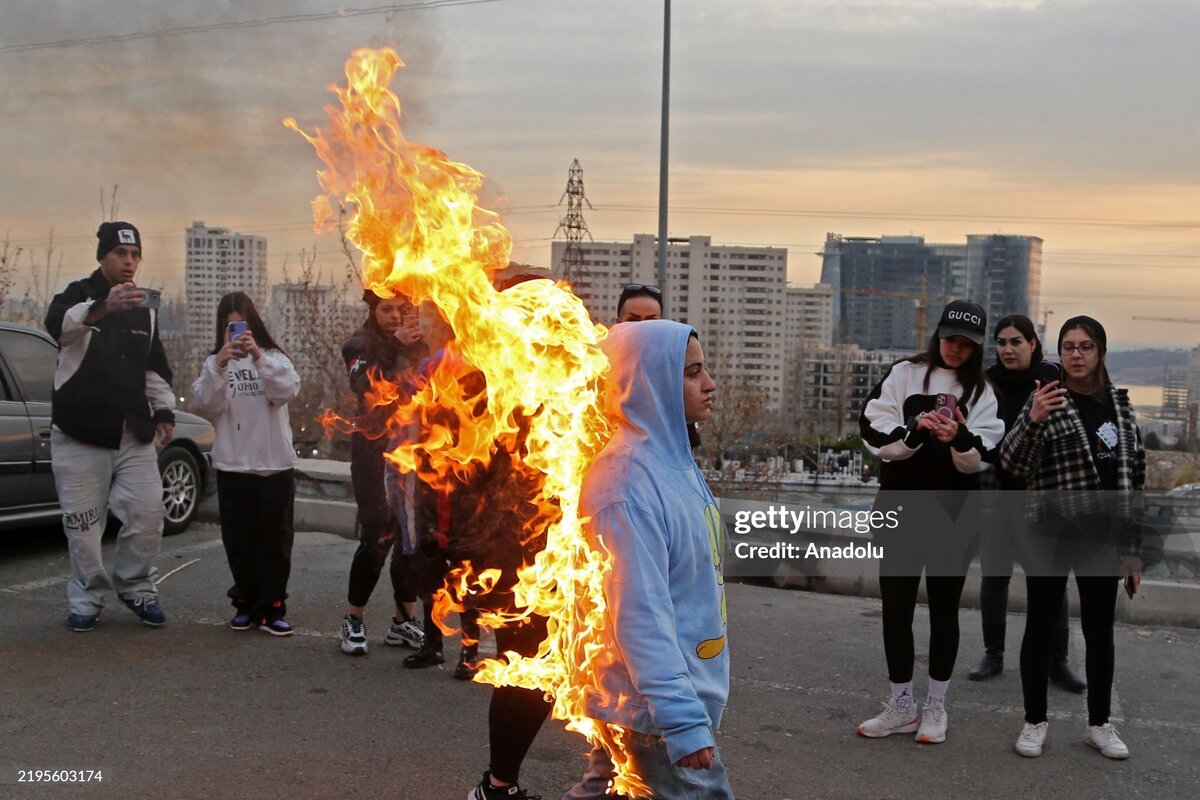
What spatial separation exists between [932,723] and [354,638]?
3.09 metres

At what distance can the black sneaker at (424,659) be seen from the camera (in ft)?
18.7

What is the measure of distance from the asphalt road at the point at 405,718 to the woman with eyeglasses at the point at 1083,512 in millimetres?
289

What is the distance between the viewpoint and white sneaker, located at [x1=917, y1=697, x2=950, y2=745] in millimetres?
4930

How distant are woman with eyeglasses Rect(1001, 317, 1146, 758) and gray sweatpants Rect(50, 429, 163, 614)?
480 cm

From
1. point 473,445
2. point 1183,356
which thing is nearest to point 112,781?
point 473,445

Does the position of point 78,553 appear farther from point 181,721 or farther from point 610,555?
point 610,555

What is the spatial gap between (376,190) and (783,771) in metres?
2.95

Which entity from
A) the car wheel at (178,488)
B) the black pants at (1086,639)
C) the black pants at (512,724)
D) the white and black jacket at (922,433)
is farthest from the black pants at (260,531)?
the black pants at (1086,639)

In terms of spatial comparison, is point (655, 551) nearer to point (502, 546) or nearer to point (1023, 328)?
point (502, 546)

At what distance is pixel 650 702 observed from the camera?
2.57m

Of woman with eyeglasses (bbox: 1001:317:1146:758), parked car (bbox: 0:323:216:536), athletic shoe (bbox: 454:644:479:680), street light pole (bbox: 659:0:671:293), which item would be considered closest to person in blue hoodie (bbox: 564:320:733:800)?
woman with eyeglasses (bbox: 1001:317:1146:758)

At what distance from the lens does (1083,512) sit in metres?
4.83

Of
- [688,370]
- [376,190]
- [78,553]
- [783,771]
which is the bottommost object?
[783,771]

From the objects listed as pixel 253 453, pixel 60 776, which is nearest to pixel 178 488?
pixel 253 453
